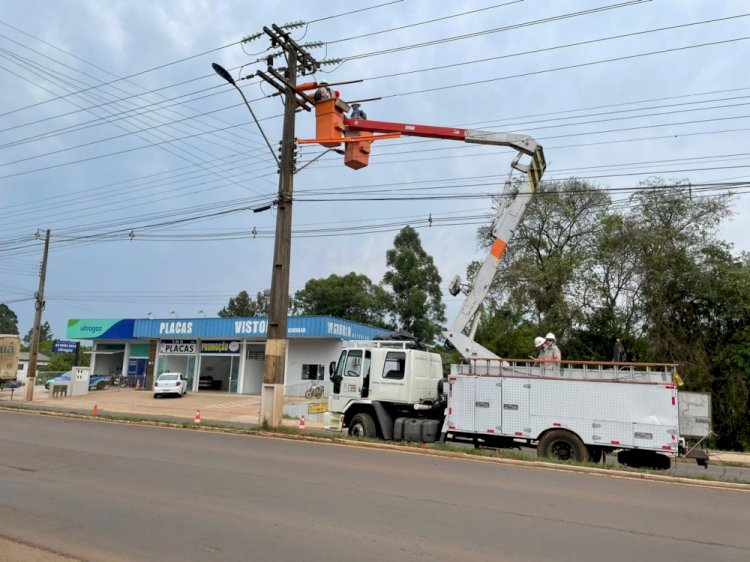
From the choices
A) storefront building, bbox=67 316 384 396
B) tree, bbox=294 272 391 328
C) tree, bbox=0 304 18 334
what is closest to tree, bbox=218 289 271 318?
tree, bbox=294 272 391 328

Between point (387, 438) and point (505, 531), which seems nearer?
point (505, 531)

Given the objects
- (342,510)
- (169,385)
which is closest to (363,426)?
(342,510)

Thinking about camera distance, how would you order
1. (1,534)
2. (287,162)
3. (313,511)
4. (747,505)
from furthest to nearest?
(287,162) < (747,505) < (313,511) < (1,534)

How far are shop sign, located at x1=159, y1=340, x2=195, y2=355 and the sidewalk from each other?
12.5 feet

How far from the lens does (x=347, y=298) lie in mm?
63312

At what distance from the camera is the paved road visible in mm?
5535

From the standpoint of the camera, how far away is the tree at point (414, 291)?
57812 millimetres

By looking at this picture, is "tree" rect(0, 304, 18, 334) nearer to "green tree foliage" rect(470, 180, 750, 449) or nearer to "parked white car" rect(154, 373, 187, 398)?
"parked white car" rect(154, 373, 187, 398)

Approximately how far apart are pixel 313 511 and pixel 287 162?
41.8 ft

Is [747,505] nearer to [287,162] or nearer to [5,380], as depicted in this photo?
[287,162]

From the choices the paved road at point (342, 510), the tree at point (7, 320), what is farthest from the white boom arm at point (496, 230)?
the tree at point (7, 320)

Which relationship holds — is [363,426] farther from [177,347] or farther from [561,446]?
[177,347]

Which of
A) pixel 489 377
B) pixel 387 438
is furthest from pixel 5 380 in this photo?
pixel 489 377

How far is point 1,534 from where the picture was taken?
5.79 m
